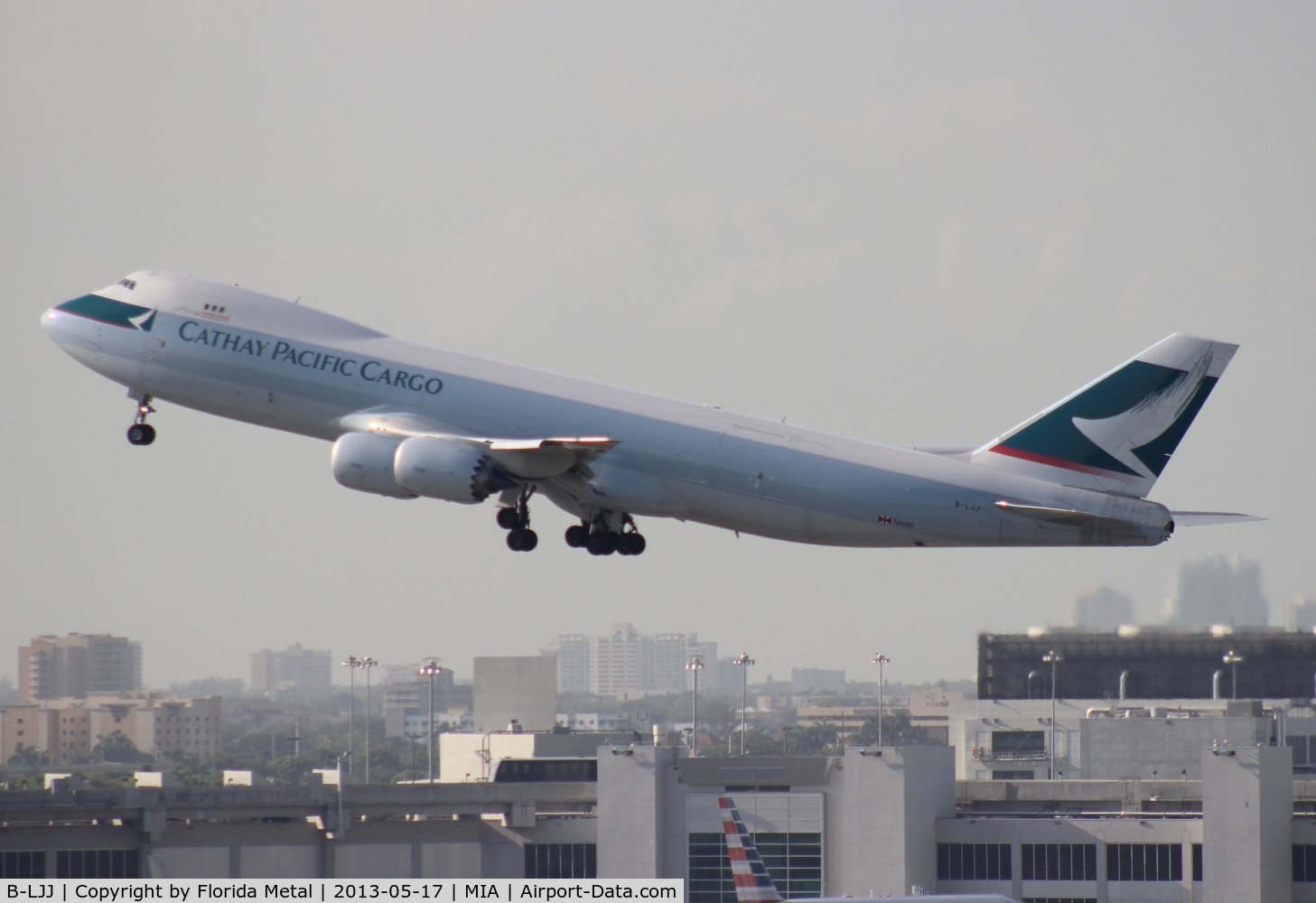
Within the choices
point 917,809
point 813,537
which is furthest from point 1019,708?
Answer: point 813,537

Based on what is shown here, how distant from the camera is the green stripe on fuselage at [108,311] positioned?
65.3m

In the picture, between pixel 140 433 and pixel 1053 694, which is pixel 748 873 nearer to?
pixel 140 433

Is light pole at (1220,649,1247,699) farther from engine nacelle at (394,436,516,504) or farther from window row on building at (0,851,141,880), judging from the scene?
engine nacelle at (394,436,516,504)

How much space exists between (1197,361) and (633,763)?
43.1 meters

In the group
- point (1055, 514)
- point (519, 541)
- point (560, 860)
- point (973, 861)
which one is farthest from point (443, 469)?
point (973, 861)

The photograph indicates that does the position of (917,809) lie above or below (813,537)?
below

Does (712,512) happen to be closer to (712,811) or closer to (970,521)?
(970,521)

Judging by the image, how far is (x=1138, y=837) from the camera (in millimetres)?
88562

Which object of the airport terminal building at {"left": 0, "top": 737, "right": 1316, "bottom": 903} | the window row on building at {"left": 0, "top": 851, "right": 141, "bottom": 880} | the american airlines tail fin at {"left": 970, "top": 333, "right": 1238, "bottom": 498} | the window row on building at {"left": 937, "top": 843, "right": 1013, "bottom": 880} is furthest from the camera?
Result: the window row on building at {"left": 937, "top": 843, "right": 1013, "bottom": 880}

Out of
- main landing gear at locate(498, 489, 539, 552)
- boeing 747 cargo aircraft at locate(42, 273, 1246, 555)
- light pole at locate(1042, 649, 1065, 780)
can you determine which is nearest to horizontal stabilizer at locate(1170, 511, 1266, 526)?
boeing 747 cargo aircraft at locate(42, 273, 1246, 555)

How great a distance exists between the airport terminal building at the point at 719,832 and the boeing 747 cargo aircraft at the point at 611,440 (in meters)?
28.6

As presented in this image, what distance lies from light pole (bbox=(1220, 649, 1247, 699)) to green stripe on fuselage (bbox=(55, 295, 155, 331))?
347 ft

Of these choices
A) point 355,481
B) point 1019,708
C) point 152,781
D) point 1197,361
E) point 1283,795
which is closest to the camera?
point 1197,361

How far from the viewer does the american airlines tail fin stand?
5712 cm
